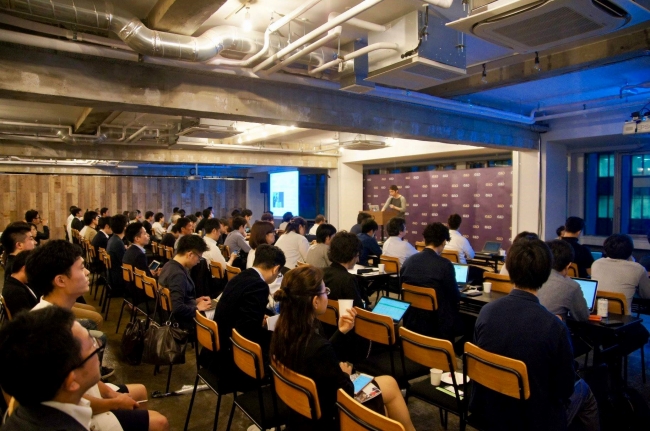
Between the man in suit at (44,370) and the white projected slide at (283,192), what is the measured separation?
558 inches

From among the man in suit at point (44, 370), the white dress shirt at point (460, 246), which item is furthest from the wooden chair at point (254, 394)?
the white dress shirt at point (460, 246)

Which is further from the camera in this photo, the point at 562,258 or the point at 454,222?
the point at 454,222

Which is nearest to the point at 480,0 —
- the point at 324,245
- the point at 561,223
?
the point at 324,245

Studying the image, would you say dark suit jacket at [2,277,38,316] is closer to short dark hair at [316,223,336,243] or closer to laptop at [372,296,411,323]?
laptop at [372,296,411,323]

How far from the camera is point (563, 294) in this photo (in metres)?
2.89

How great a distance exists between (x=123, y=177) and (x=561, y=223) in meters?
14.0

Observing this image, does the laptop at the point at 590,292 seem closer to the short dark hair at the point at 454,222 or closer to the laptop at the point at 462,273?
the laptop at the point at 462,273

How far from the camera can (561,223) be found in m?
8.95

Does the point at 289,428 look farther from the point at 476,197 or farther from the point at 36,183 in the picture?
the point at 36,183

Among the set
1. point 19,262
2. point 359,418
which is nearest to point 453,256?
point 359,418

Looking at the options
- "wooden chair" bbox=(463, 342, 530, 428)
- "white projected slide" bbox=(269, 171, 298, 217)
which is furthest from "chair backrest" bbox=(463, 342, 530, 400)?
"white projected slide" bbox=(269, 171, 298, 217)

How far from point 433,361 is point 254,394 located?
105 centimetres

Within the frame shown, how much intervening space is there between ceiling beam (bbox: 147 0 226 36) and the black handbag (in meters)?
2.35

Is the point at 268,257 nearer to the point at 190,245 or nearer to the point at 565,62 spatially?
the point at 190,245
